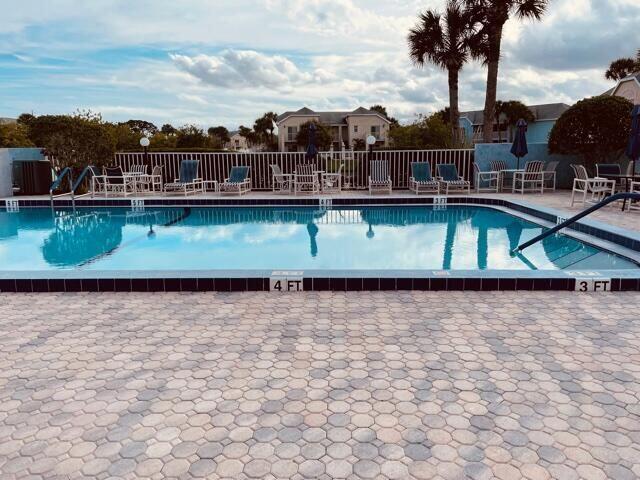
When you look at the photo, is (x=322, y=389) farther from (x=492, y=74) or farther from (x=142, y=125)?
(x=142, y=125)

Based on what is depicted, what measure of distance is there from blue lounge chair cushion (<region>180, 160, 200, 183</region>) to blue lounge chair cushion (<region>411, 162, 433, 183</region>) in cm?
566

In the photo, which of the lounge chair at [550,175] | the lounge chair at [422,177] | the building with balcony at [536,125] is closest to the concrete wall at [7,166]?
the lounge chair at [422,177]

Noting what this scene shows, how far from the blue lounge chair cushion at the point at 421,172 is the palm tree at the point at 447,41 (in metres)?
4.94

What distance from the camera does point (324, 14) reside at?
9.76m

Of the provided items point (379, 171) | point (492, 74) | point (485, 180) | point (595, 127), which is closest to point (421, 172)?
point (379, 171)

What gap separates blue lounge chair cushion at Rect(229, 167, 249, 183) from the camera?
524 inches

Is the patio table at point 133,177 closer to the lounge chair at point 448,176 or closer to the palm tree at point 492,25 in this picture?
the lounge chair at point 448,176

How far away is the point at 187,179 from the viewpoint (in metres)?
13.1

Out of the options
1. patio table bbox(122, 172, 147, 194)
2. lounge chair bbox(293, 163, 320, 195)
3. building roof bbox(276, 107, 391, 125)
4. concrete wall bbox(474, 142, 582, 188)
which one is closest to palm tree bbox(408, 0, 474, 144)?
concrete wall bbox(474, 142, 582, 188)

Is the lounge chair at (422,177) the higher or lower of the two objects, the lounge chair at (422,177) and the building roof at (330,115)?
the lower

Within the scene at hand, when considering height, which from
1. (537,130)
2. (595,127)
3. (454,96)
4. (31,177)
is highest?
(537,130)

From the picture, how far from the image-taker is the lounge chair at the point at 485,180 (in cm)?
1325

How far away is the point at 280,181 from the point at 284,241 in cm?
554

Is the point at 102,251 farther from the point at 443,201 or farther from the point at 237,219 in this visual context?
the point at 443,201
